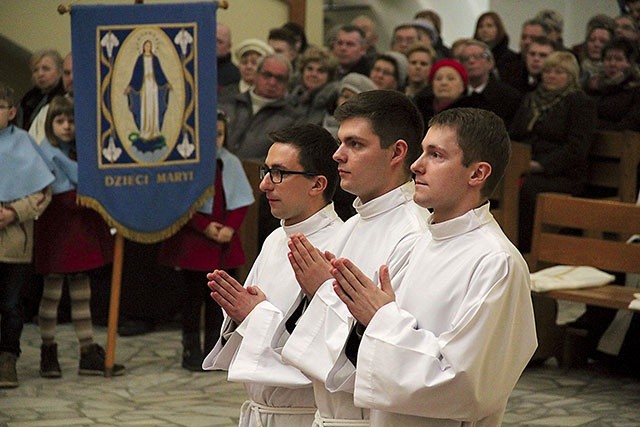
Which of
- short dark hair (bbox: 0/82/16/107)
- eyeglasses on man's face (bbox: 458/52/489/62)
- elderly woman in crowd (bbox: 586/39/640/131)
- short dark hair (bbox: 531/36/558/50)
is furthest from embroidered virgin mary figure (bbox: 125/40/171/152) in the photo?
short dark hair (bbox: 531/36/558/50)

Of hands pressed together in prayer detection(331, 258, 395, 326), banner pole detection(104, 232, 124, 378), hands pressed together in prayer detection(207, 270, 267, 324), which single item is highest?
hands pressed together in prayer detection(331, 258, 395, 326)

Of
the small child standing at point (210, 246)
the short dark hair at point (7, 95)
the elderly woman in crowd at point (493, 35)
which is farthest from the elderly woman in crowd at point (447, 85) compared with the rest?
the short dark hair at point (7, 95)

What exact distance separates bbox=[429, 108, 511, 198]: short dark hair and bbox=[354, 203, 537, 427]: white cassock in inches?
4.6

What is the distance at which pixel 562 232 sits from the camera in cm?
825

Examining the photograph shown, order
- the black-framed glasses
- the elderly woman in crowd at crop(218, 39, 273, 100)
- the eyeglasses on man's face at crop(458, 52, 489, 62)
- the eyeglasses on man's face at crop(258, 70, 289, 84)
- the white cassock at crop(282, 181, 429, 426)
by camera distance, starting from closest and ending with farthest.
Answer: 1. the white cassock at crop(282, 181, 429, 426)
2. the black-framed glasses
3. the eyeglasses on man's face at crop(258, 70, 289, 84)
4. the eyeglasses on man's face at crop(458, 52, 489, 62)
5. the elderly woman in crowd at crop(218, 39, 273, 100)

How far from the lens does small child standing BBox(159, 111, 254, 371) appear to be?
278 inches

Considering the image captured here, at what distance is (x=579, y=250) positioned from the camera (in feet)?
22.6

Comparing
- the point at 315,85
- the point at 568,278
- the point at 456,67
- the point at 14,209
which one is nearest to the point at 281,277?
the point at 14,209

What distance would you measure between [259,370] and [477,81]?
5.43m

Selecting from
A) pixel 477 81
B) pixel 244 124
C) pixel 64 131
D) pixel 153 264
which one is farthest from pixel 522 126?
pixel 64 131

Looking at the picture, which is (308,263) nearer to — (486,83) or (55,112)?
(55,112)

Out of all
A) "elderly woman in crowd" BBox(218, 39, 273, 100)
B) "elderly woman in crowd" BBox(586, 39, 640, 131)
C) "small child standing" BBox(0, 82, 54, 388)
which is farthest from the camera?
"elderly woman in crowd" BBox(218, 39, 273, 100)

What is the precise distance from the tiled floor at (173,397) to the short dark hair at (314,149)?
7.02 feet

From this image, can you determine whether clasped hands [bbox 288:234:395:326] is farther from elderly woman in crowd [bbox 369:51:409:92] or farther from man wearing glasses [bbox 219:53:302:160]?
elderly woman in crowd [bbox 369:51:409:92]
